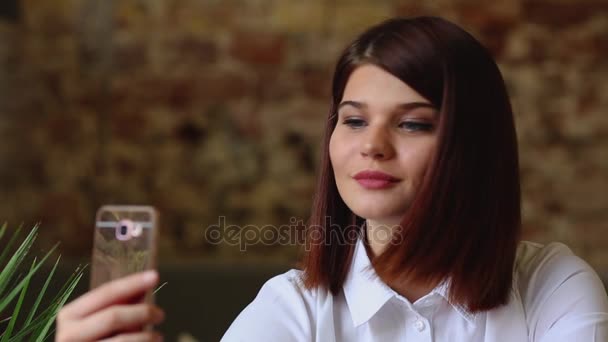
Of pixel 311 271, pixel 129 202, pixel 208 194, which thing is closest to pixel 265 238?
pixel 208 194

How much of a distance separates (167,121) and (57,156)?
0.36 metres

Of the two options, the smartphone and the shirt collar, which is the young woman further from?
the smartphone

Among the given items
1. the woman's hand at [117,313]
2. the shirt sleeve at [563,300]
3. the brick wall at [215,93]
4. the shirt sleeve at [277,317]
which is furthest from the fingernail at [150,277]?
the brick wall at [215,93]

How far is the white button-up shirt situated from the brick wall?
1429mm

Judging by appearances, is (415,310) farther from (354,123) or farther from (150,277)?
(150,277)

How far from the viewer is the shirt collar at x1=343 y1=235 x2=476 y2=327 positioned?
3.73 ft

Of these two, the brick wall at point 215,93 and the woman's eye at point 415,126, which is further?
the brick wall at point 215,93

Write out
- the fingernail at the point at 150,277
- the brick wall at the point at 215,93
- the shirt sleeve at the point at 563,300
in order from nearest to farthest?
the fingernail at the point at 150,277 < the shirt sleeve at the point at 563,300 < the brick wall at the point at 215,93

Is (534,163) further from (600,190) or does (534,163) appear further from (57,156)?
(57,156)

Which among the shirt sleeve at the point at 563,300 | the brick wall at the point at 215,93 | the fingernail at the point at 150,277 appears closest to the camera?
the fingernail at the point at 150,277

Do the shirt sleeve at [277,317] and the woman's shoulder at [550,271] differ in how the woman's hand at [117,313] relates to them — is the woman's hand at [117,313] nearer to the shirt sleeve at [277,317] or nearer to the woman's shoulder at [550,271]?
the shirt sleeve at [277,317]

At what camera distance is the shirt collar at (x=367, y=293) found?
1.14 meters

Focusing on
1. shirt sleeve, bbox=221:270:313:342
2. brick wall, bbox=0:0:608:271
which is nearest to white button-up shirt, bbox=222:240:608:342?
shirt sleeve, bbox=221:270:313:342

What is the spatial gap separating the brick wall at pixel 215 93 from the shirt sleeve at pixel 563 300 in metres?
1.48
